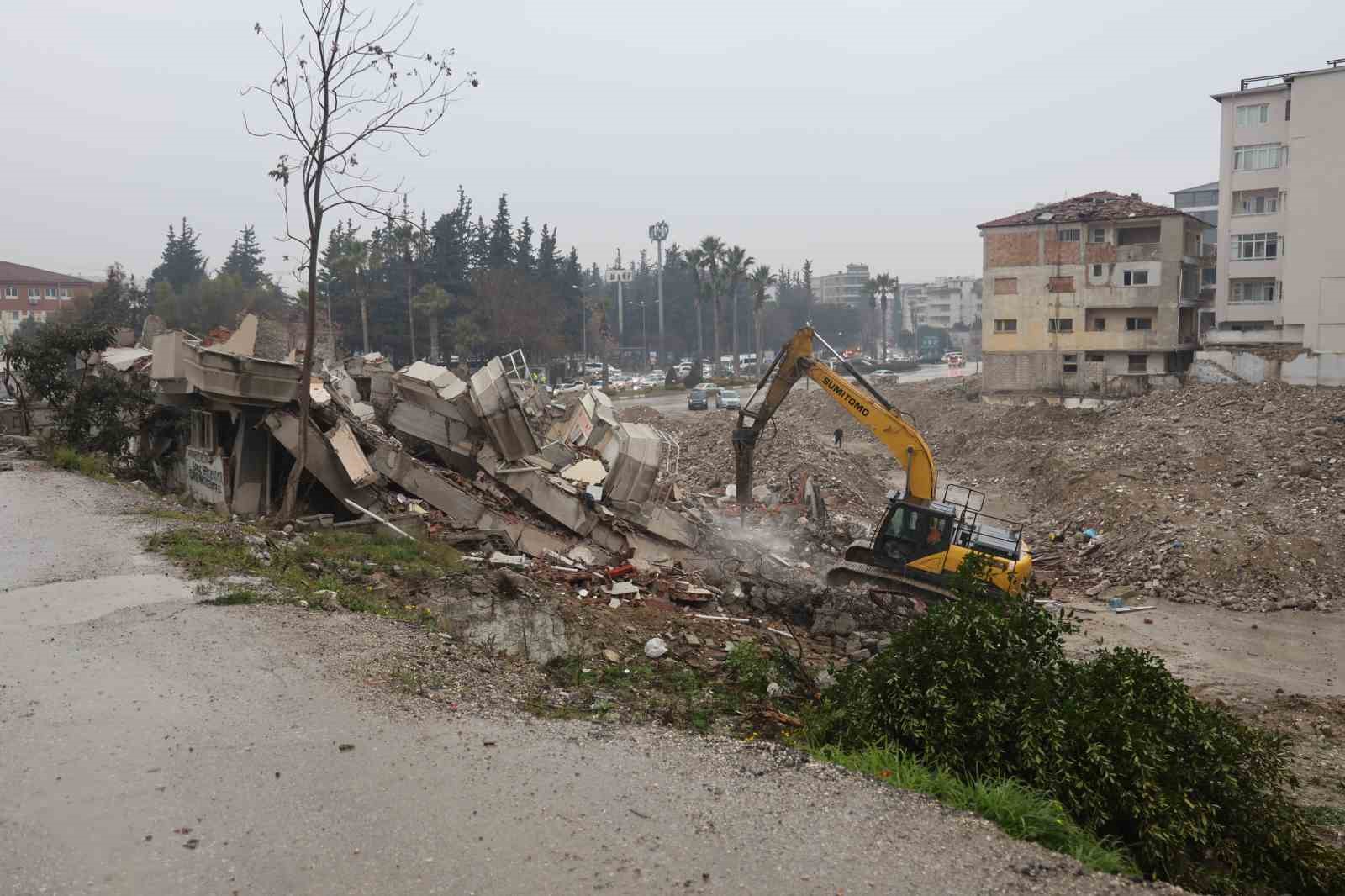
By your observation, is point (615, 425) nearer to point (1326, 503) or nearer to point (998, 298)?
point (1326, 503)

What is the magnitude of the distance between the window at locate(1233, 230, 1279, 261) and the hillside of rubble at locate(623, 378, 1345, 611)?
1058 centimetres

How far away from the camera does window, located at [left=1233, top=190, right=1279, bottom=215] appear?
138ft

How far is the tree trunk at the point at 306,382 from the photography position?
14.5 metres

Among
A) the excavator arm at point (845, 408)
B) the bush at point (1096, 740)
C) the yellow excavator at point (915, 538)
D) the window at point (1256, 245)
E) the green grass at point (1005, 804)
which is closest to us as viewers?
the green grass at point (1005, 804)

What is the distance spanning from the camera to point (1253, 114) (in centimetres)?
4219

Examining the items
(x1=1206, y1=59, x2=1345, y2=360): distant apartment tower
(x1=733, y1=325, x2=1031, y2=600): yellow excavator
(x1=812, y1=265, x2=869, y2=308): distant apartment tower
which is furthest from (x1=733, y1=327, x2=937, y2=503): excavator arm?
(x1=812, y1=265, x2=869, y2=308): distant apartment tower

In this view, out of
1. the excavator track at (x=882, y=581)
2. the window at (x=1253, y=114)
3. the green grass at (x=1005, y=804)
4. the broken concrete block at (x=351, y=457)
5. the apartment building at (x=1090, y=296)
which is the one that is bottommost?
the excavator track at (x=882, y=581)

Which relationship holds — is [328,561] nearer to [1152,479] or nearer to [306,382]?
[306,382]

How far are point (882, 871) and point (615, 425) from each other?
1378cm

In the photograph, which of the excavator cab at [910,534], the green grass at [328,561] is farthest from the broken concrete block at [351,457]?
the excavator cab at [910,534]

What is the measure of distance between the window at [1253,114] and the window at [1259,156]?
938mm

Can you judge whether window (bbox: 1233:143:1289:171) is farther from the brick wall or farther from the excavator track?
the excavator track

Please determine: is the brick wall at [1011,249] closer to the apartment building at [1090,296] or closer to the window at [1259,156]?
the apartment building at [1090,296]

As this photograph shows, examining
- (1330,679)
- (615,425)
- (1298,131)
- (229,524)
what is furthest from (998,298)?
(229,524)
